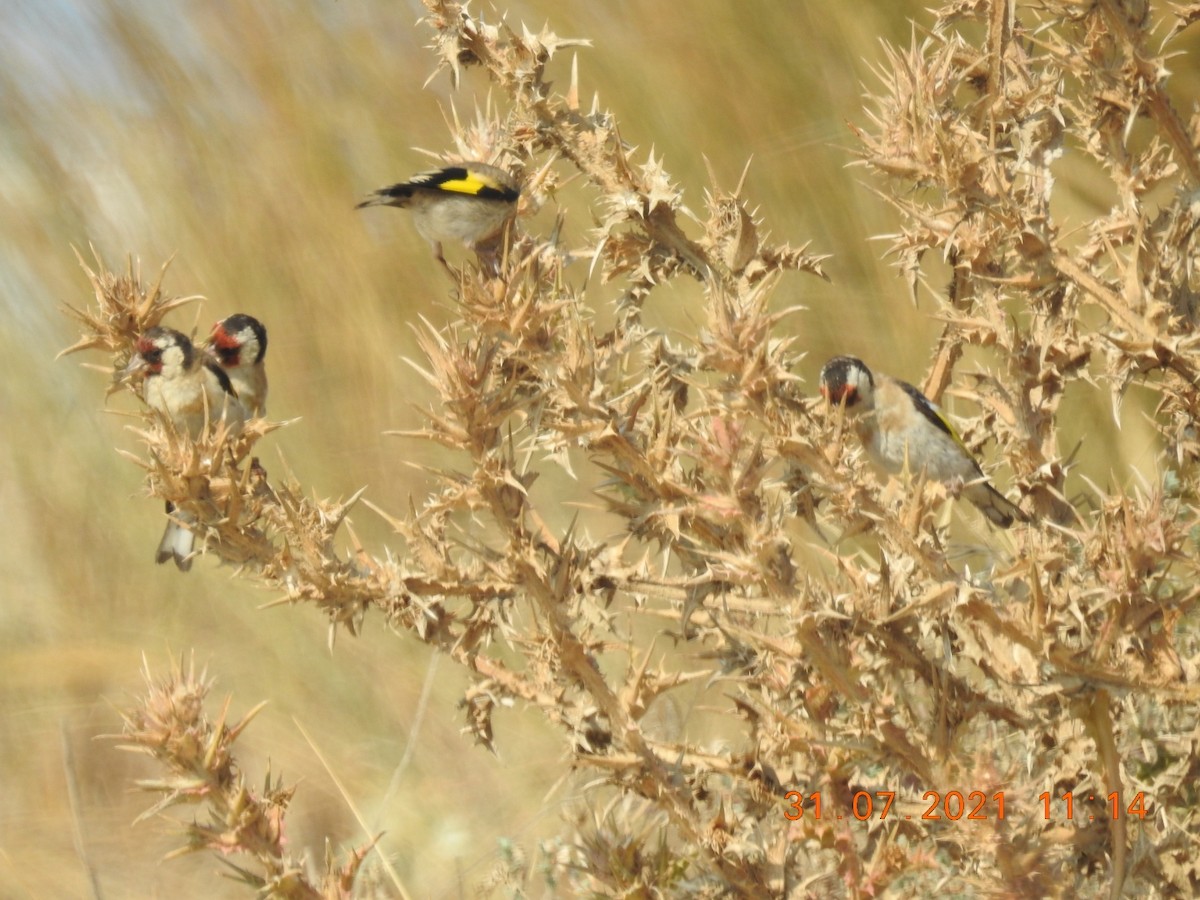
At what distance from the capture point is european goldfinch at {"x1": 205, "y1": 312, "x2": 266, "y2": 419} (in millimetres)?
3477

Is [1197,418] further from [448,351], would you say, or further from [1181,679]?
[448,351]

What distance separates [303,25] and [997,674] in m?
3.84

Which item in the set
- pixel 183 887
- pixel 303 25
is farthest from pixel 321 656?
pixel 303 25

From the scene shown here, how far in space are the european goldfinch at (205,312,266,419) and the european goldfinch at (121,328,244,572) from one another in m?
0.32

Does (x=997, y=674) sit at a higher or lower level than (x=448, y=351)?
lower

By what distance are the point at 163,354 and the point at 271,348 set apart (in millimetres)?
2139

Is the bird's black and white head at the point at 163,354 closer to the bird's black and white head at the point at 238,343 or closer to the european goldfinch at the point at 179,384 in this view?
the european goldfinch at the point at 179,384

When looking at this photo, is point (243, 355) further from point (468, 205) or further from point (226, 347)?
point (468, 205)

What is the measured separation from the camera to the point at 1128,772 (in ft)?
6.30

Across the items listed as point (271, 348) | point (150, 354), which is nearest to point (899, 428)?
point (150, 354)

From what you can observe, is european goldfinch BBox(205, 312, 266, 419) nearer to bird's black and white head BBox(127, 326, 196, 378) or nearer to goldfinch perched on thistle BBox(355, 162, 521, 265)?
bird's black and white head BBox(127, 326, 196, 378)

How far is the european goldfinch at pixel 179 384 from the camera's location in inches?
76.6
